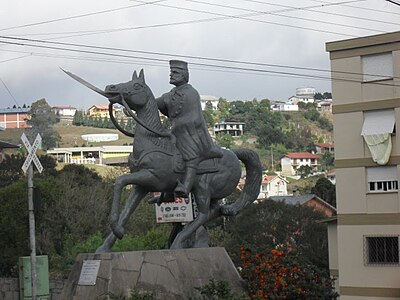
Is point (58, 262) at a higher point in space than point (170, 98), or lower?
lower

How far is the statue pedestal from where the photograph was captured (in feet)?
49.6

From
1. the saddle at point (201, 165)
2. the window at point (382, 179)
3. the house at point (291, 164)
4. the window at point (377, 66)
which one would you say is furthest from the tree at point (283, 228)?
the house at point (291, 164)

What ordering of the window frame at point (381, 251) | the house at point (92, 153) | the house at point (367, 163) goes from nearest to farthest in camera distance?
the window frame at point (381, 251), the house at point (367, 163), the house at point (92, 153)

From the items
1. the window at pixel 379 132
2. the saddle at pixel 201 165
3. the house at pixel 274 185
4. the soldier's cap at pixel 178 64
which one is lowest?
the house at pixel 274 185

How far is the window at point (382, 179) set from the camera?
38.7 meters

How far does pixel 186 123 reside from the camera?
630 inches

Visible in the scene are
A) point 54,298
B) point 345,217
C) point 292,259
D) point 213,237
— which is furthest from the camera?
point 213,237

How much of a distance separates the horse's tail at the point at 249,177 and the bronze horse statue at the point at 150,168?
731 mm

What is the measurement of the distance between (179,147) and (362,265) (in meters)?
23.7

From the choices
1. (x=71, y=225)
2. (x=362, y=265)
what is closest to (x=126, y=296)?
(x=362, y=265)

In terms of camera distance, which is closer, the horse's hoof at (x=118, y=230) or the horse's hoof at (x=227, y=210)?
the horse's hoof at (x=118, y=230)

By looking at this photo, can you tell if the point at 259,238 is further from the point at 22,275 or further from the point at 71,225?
the point at 22,275

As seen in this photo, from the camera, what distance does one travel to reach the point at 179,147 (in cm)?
1600

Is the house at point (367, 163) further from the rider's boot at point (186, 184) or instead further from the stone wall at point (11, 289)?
the rider's boot at point (186, 184)
